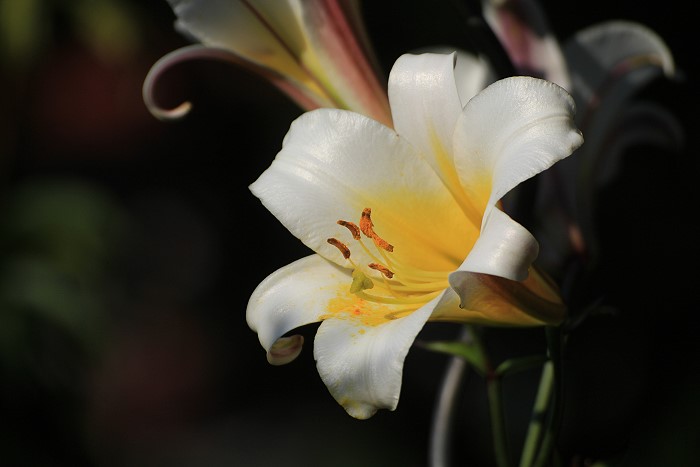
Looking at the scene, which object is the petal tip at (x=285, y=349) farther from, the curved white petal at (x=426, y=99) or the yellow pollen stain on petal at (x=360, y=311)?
the curved white petal at (x=426, y=99)

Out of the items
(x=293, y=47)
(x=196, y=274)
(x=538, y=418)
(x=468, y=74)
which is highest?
(x=293, y=47)

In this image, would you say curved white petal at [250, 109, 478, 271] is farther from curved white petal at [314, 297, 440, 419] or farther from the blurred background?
the blurred background

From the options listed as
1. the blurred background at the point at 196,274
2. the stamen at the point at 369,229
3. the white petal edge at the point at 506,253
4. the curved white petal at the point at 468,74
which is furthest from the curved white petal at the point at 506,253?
the blurred background at the point at 196,274

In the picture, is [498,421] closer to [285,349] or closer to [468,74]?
[285,349]

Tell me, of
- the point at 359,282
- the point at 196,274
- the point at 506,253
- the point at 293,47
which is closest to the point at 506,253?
the point at 506,253

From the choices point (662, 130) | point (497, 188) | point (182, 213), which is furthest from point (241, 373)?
point (497, 188)

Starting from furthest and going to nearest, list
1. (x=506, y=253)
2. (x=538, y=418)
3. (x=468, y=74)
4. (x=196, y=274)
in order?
1. (x=196, y=274)
2. (x=468, y=74)
3. (x=538, y=418)
4. (x=506, y=253)
